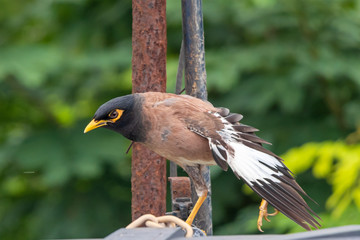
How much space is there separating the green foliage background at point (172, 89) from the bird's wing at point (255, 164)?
6.54ft

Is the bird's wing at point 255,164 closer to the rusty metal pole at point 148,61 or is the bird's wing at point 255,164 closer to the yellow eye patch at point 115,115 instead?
the yellow eye patch at point 115,115

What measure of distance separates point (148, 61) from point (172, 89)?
2.01 meters

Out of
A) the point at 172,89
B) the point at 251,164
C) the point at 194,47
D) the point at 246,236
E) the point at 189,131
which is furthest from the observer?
the point at 172,89

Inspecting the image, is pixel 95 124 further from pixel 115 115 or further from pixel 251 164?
pixel 251 164

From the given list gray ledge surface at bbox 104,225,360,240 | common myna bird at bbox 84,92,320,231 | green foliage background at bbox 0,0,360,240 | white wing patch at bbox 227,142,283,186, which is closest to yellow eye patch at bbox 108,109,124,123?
common myna bird at bbox 84,92,320,231

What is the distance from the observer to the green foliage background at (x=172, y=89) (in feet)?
15.0

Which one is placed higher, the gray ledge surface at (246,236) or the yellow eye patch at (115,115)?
the yellow eye patch at (115,115)

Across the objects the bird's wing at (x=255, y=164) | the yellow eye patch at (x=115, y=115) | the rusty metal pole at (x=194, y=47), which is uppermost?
the rusty metal pole at (x=194, y=47)

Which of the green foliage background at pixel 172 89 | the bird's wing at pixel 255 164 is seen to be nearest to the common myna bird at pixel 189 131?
the bird's wing at pixel 255 164

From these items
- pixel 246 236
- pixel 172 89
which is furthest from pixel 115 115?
pixel 172 89

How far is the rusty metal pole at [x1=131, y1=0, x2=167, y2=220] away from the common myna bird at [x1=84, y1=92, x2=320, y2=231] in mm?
367

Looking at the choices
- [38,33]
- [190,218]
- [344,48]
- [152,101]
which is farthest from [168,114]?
[38,33]

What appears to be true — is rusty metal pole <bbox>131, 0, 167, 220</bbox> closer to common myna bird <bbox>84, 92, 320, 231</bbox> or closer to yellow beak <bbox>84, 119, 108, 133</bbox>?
common myna bird <bbox>84, 92, 320, 231</bbox>

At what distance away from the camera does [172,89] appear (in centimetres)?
446
